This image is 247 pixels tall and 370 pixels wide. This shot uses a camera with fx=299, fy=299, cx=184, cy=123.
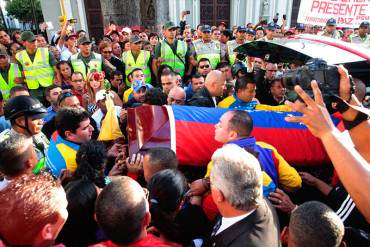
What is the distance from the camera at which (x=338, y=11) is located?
430 centimetres

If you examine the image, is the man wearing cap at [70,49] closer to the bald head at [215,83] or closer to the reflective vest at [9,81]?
the reflective vest at [9,81]

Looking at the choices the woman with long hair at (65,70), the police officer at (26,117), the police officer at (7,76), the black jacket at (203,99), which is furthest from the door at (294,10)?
the police officer at (26,117)

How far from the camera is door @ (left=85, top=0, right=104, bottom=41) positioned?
13.7 m

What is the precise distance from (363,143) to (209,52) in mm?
4287

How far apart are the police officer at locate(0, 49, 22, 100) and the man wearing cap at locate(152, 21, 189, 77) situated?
224 cm

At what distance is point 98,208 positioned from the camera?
131 cm

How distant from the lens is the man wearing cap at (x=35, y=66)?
480cm

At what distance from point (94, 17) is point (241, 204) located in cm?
1440

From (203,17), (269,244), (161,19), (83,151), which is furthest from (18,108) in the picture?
(203,17)

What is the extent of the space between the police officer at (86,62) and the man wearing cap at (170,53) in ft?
2.76

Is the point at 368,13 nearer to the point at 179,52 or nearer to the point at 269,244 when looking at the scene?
the point at 179,52

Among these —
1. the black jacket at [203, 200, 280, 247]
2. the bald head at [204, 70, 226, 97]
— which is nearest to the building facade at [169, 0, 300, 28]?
the bald head at [204, 70, 226, 97]

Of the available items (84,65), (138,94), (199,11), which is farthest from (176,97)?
(199,11)

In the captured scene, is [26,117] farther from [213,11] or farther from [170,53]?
[213,11]
